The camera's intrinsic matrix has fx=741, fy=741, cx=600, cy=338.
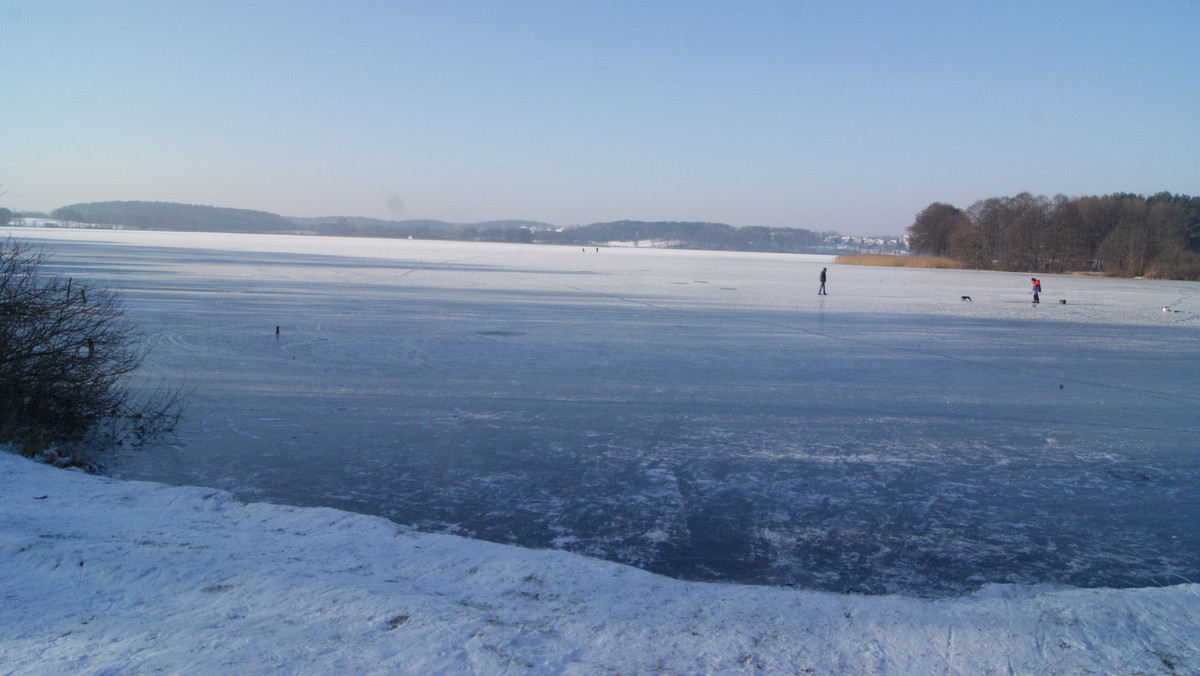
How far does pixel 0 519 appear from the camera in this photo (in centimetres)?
394

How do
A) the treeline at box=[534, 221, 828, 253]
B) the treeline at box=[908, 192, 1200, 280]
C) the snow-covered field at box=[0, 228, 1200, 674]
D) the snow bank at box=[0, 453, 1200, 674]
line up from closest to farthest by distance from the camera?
the snow bank at box=[0, 453, 1200, 674] < the snow-covered field at box=[0, 228, 1200, 674] < the treeline at box=[908, 192, 1200, 280] < the treeline at box=[534, 221, 828, 253]

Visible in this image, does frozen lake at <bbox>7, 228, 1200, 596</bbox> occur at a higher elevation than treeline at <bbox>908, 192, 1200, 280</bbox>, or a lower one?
lower

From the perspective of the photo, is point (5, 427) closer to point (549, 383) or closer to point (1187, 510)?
point (549, 383)

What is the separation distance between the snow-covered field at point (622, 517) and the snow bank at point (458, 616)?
0.05 ft

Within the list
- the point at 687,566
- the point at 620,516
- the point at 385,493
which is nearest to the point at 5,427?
the point at 385,493

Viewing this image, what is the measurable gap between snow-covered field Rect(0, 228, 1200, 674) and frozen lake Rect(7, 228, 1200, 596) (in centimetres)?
4

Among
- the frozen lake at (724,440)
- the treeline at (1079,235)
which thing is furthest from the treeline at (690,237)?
the frozen lake at (724,440)

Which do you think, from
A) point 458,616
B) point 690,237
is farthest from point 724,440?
point 690,237

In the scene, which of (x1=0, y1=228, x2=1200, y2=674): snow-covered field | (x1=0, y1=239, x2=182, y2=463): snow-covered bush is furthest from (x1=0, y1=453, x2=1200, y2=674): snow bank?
(x1=0, y1=239, x2=182, y2=463): snow-covered bush

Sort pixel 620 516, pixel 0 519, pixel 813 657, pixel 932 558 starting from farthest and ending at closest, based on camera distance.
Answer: pixel 620 516 → pixel 932 558 → pixel 0 519 → pixel 813 657

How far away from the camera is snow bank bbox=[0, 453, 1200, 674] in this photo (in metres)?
2.73

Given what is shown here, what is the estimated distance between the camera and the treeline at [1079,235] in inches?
2042

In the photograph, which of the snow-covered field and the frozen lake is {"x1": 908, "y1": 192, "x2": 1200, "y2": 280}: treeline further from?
the snow-covered field

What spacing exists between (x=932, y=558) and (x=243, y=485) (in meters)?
4.54
